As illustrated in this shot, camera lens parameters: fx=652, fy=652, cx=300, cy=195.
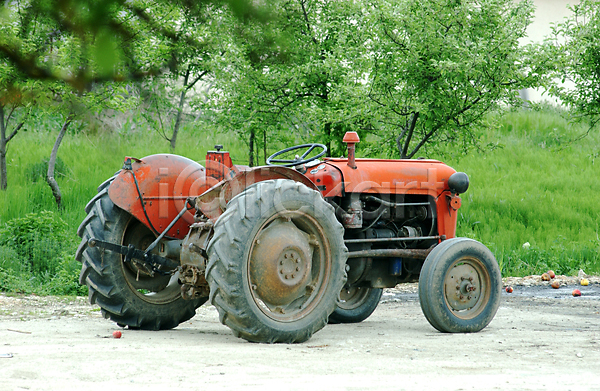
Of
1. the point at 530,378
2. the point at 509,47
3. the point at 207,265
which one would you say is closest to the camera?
the point at 530,378

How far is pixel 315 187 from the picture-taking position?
5.47 metres

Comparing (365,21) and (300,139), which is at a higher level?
(365,21)

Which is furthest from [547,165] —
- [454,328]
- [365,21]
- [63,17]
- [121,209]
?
[63,17]

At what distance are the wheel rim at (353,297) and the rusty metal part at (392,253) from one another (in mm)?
1138

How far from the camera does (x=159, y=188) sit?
5766 millimetres

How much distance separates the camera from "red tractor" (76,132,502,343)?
4.84m

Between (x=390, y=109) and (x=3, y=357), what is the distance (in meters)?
7.75

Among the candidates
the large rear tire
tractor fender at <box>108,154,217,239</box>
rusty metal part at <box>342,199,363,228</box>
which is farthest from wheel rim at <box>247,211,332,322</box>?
the large rear tire

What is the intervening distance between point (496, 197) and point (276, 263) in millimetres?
11330

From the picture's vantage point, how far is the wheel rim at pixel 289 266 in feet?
16.1

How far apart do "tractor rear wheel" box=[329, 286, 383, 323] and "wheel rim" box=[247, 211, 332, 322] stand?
1902mm

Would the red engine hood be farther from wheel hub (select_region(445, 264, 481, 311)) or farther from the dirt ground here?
the dirt ground

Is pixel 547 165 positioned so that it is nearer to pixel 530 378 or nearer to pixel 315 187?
pixel 315 187

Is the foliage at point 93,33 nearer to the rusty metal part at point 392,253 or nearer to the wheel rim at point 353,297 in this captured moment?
the rusty metal part at point 392,253
